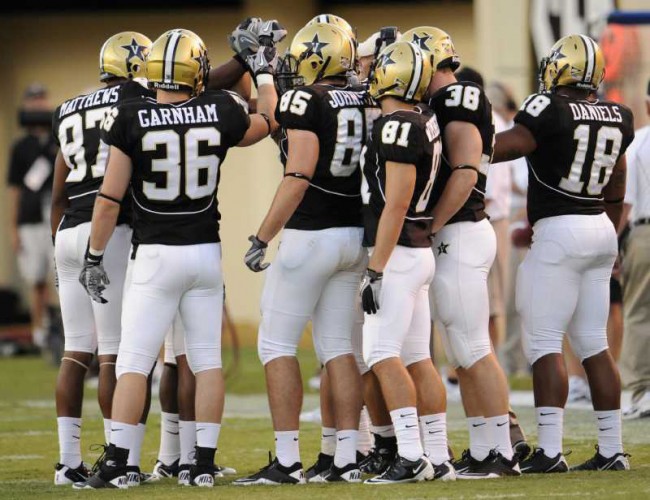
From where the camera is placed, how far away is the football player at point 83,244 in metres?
7.18

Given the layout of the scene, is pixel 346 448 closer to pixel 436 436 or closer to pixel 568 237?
pixel 436 436

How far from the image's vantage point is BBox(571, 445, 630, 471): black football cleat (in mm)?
7078

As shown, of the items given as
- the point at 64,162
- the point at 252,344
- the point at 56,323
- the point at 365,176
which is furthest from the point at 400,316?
the point at 252,344

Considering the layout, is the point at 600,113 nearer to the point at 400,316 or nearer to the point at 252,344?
the point at 400,316

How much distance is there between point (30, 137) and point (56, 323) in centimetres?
191

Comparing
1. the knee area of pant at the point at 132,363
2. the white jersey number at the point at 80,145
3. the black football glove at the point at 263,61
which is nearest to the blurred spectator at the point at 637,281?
the black football glove at the point at 263,61

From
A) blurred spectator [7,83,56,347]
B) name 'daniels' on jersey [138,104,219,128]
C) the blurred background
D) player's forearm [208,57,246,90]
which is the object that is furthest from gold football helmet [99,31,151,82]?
the blurred background

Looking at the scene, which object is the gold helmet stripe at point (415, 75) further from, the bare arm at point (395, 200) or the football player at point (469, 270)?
the bare arm at point (395, 200)

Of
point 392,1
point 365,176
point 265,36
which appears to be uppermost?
point 392,1

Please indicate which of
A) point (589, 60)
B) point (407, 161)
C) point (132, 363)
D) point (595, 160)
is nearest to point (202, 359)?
point (132, 363)

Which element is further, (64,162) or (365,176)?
(64,162)

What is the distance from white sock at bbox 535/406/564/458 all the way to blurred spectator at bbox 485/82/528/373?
113 inches

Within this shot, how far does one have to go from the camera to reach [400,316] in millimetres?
6617

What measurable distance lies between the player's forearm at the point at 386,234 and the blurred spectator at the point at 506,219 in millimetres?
3169
